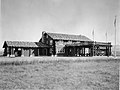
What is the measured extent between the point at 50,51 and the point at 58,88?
3183cm

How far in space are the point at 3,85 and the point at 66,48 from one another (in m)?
32.5

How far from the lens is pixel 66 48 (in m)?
40.2

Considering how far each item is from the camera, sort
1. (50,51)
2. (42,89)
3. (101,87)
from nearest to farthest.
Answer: (42,89)
(101,87)
(50,51)

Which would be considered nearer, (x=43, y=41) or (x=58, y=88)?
(x=58, y=88)

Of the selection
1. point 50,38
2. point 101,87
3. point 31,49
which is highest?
point 50,38

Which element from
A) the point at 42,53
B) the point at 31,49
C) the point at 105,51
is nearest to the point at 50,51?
the point at 42,53

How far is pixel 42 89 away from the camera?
7383mm

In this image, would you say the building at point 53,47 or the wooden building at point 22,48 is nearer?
the wooden building at point 22,48

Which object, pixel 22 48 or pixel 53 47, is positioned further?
pixel 53 47

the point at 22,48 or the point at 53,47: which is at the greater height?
the point at 53,47

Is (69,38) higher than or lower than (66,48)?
higher

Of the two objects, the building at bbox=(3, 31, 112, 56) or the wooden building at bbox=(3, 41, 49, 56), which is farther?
the building at bbox=(3, 31, 112, 56)

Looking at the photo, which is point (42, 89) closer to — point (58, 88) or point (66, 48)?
point (58, 88)

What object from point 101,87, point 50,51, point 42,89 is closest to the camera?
point 42,89
